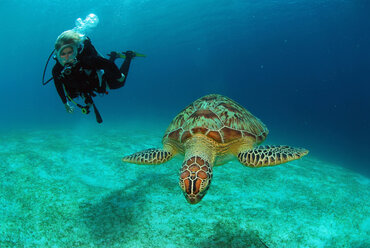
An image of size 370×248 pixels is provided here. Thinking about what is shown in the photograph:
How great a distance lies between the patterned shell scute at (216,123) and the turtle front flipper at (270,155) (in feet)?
1.40

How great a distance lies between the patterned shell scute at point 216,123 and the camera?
394 centimetres

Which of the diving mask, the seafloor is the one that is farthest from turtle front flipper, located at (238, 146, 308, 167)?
the diving mask

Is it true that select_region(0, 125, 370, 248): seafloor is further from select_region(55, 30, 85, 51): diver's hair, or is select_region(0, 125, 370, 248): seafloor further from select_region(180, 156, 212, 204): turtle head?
select_region(55, 30, 85, 51): diver's hair

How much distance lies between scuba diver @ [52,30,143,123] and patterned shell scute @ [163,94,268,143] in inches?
81.5

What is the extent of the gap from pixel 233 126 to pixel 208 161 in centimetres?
109

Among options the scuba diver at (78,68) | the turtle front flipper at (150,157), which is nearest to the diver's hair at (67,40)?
the scuba diver at (78,68)

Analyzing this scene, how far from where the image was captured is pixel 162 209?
13.5ft

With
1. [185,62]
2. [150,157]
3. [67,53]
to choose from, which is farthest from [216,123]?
[185,62]

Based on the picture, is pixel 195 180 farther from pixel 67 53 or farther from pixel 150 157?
pixel 67 53

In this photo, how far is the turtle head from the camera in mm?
2842

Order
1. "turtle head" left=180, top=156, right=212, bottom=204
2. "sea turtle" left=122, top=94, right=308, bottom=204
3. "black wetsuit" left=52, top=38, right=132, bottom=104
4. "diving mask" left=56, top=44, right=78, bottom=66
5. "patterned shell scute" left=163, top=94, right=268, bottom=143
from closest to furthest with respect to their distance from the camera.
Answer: "turtle head" left=180, top=156, right=212, bottom=204 → "sea turtle" left=122, top=94, right=308, bottom=204 → "patterned shell scute" left=163, top=94, right=268, bottom=143 → "diving mask" left=56, top=44, right=78, bottom=66 → "black wetsuit" left=52, top=38, right=132, bottom=104

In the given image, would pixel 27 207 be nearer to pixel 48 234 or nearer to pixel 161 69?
pixel 48 234

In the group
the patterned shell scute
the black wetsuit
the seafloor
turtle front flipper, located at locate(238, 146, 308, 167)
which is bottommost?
the seafloor

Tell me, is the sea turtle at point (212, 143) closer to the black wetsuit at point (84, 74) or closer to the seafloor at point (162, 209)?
the seafloor at point (162, 209)
